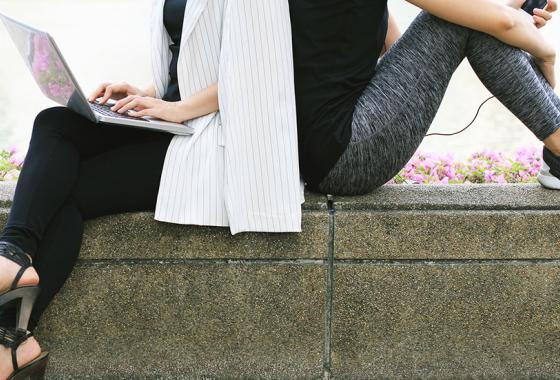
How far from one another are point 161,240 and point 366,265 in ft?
2.35

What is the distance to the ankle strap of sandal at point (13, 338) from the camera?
7.95 ft

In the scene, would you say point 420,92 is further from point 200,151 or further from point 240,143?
point 200,151

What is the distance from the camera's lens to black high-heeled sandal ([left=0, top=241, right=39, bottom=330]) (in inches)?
93.8

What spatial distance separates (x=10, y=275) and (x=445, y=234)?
1440mm

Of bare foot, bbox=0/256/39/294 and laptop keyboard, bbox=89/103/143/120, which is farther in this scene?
laptop keyboard, bbox=89/103/143/120

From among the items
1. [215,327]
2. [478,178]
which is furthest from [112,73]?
[215,327]

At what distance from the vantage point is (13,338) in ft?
8.01

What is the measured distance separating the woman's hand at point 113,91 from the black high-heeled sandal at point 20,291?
26.8 inches

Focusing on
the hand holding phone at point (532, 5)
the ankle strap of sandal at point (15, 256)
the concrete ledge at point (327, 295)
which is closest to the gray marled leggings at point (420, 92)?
the concrete ledge at point (327, 295)

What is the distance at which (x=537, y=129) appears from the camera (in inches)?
112

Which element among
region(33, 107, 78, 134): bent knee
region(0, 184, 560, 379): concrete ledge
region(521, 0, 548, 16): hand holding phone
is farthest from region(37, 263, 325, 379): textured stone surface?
region(521, 0, 548, 16): hand holding phone

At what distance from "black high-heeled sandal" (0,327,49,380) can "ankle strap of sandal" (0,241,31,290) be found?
157 mm

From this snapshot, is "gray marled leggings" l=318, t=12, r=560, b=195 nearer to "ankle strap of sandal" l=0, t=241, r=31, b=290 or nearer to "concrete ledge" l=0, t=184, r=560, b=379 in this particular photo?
"concrete ledge" l=0, t=184, r=560, b=379

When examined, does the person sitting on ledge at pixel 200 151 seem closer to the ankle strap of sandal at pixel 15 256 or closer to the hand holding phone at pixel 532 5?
the ankle strap of sandal at pixel 15 256
